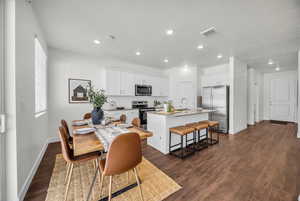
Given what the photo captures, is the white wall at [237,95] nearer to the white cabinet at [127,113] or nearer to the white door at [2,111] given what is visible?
the white cabinet at [127,113]

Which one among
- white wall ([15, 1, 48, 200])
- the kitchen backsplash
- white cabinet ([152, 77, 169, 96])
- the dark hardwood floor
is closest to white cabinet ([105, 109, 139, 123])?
the kitchen backsplash

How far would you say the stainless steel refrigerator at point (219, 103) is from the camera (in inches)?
177

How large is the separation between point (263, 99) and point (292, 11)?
674 cm

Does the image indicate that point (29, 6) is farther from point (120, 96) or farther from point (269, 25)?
point (269, 25)

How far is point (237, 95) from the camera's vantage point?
4480 millimetres

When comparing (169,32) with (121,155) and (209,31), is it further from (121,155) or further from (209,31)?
(121,155)

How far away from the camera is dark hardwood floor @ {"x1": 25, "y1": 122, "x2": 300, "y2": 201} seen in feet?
5.33

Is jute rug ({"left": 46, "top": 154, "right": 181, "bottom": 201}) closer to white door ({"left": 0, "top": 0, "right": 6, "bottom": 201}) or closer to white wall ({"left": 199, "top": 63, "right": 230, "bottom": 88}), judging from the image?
white door ({"left": 0, "top": 0, "right": 6, "bottom": 201})

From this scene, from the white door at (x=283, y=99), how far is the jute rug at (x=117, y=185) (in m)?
8.14

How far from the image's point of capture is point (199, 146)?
3.25 metres

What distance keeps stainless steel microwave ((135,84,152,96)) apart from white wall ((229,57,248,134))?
320 centimetres

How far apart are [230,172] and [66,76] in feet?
15.8

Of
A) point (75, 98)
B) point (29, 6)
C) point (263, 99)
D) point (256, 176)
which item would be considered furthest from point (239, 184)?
point (263, 99)

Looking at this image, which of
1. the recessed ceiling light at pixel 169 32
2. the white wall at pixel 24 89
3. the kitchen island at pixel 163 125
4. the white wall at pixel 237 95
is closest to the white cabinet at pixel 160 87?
the kitchen island at pixel 163 125
